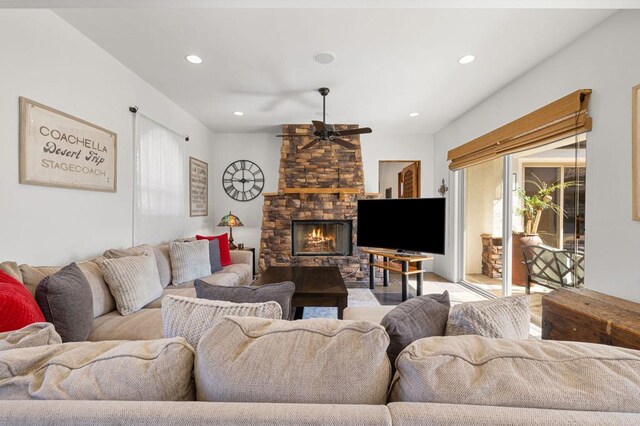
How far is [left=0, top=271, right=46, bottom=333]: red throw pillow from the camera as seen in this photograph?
44.1 inches

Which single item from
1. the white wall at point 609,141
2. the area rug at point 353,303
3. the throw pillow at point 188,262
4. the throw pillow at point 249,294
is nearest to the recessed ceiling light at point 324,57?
the white wall at point 609,141

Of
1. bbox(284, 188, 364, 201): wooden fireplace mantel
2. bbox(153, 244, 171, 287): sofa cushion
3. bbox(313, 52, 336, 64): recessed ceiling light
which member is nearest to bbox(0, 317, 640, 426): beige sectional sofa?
bbox(153, 244, 171, 287): sofa cushion

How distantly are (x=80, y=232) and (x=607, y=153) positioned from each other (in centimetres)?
411

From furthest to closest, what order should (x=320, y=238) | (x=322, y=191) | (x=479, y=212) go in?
(x=320, y=238), (x=322, y=191), (x=479, y=212)

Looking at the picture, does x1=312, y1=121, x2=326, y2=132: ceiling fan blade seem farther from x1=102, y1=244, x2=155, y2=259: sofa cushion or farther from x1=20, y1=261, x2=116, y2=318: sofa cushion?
x1=20, y1=261, x2=116, y2=318: sofa cushion

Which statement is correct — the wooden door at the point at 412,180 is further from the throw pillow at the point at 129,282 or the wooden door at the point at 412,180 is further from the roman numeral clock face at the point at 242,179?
the throw pillow at the point at 129,282

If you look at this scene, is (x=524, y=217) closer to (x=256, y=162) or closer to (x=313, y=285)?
(x=313, y=285)

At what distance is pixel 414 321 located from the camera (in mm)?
934

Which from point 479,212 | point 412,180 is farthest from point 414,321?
point 412,180

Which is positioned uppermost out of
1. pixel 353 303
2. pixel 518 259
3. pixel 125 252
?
pixel 125 252

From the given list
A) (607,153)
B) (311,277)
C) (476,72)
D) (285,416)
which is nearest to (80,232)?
(311,277)

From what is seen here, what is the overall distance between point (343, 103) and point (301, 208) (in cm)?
182

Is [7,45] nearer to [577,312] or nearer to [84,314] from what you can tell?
[84,314]

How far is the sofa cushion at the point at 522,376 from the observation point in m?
0.63
